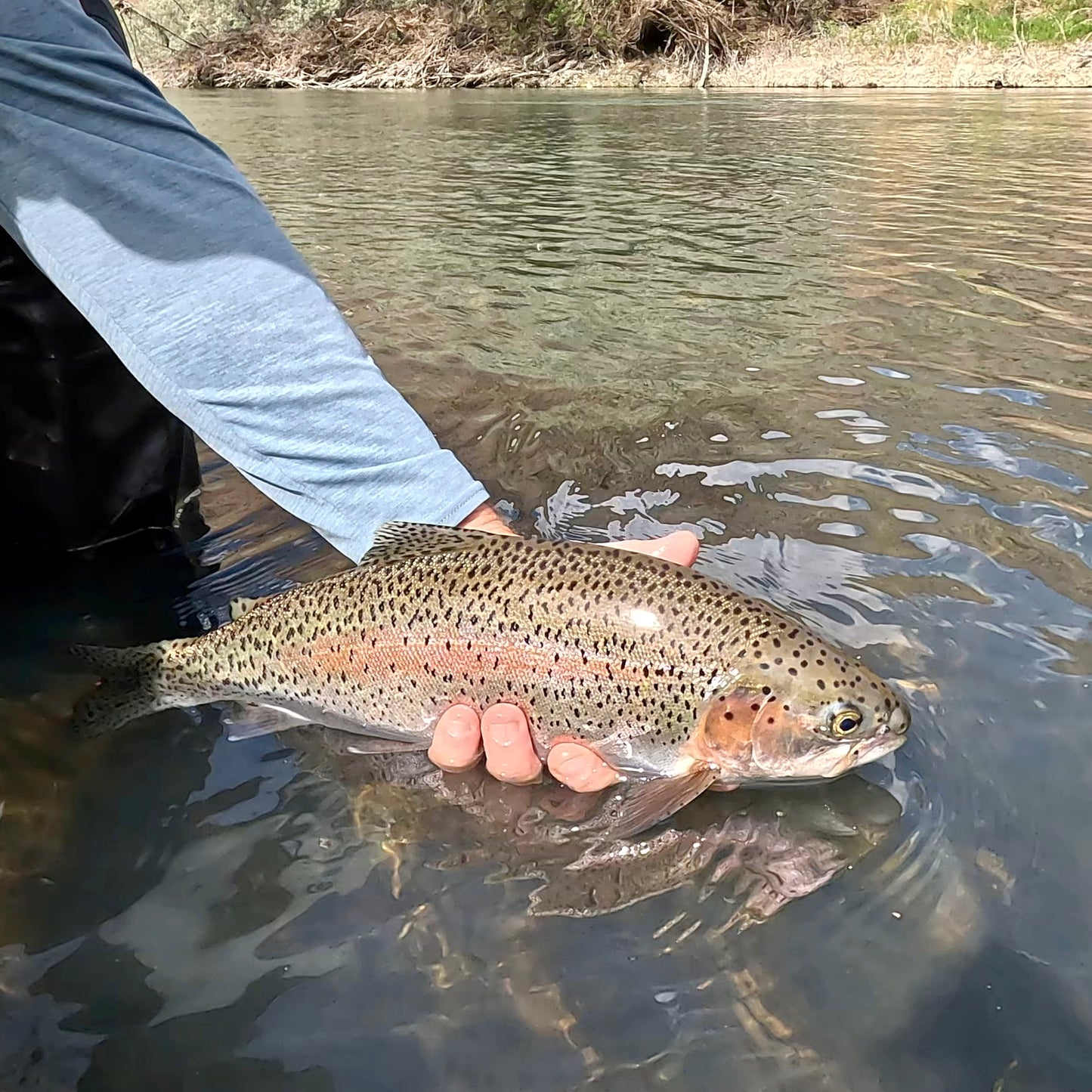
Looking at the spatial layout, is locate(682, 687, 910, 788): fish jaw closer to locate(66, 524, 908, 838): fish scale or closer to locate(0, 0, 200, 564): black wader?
locate(66, 524, 908, 838): fish scale

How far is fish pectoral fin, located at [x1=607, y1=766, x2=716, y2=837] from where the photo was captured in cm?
258

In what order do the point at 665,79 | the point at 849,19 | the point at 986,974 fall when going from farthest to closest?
the point at 849,19, the point at 665,79, the point at 986,974

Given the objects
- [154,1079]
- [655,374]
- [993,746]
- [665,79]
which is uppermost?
[665,79]

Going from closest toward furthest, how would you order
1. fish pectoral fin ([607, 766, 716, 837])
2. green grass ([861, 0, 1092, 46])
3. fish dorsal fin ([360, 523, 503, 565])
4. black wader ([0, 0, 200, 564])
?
fish pectoral fin ([607, 766, 716, 837])
fish dorsal fin ([360, 523, 503, 565])
black wader ([0, 0, 200, 564])
green grass ([861, 0, 1092, 46])

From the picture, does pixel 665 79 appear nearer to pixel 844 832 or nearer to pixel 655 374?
pixel 655 374

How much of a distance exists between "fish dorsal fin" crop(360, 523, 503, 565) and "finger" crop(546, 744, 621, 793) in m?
0.63

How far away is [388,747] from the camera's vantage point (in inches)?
117

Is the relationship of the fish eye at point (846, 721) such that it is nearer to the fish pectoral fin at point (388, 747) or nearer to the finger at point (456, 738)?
the finger at point (456, 738)

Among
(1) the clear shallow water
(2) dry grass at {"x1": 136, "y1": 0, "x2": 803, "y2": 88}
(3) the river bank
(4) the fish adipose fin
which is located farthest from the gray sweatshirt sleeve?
(2) dry grass at {"x1": 136, "y1": 0, "x2": 803, "y2": 88}

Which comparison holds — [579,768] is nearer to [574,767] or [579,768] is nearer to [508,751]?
[574,767]

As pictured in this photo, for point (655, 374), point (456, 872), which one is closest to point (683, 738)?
point (456, 872)

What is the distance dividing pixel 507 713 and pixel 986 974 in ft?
4.32

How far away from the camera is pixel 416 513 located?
2.70 metres

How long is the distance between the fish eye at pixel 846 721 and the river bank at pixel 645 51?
90.9 feet
